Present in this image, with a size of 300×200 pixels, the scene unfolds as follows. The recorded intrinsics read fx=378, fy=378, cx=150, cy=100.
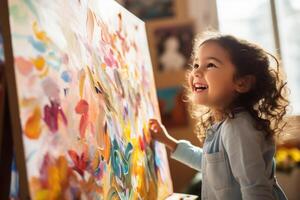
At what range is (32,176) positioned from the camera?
66cm

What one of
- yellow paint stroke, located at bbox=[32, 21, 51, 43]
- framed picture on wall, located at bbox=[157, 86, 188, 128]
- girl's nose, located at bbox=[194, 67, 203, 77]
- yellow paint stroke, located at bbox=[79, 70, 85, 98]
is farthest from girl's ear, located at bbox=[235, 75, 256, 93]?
framed picture on wall, located at bbox=[157, 86, 188, 128]

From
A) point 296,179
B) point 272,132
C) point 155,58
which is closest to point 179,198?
point 272,132

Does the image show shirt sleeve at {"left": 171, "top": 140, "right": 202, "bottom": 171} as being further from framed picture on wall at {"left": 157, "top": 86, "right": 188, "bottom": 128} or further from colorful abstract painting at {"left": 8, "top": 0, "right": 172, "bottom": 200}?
framed picture on wall at {"left": 157, "top": 86, "right": 188, "bottom": 128}

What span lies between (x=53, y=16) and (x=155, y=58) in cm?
220

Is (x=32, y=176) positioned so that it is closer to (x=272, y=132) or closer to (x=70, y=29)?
(x=70, y=29)

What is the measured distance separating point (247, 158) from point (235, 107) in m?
0.23

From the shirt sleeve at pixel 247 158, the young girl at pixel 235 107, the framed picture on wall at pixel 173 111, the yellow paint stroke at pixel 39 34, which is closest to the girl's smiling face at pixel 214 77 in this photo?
the young girl at pixel 235 107

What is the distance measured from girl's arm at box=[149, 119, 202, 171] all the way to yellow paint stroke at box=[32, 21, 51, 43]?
2.30 ft

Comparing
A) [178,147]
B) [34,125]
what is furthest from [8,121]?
[178,147]

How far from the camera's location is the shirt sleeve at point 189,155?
1.42 metres

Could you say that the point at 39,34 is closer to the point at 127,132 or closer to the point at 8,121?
the point at 8,121

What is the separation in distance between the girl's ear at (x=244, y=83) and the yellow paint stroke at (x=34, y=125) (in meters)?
0.67

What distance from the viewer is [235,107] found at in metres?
1.18

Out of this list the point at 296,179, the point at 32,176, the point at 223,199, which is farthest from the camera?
the point at 296,179
